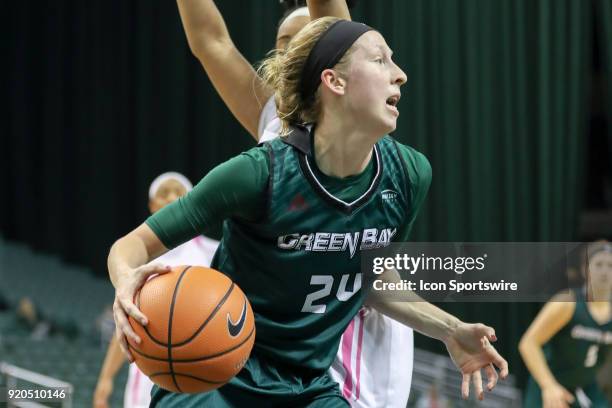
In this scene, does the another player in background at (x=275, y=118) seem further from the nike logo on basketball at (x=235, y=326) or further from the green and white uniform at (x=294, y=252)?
the nike logo on basketball at (x=235, y=326)

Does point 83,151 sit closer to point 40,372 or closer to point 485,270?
point 40,372

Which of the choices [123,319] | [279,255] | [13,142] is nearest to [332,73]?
[279,255]

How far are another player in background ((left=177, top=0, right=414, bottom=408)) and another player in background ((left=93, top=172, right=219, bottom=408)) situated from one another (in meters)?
1.21

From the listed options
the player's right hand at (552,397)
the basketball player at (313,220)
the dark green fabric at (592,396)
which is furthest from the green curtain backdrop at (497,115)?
the basketball player at (313,220)

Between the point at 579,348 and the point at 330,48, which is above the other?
the point at 330,48

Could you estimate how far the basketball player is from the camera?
2408 millimetres

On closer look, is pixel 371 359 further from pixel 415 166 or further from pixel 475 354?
pixel 415 166

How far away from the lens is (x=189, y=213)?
7.76 ft

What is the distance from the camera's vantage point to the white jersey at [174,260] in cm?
469

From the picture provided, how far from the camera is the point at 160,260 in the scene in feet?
15.6

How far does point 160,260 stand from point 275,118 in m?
1.92

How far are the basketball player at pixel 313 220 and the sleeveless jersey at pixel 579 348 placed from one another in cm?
315

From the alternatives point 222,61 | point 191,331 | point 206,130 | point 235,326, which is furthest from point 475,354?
point 206,130

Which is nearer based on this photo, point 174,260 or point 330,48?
point 330,48
